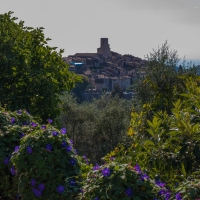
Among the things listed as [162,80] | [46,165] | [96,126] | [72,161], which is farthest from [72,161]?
[96,126]

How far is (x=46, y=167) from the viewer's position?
3.45 meters

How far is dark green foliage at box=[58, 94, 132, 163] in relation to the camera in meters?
19.0

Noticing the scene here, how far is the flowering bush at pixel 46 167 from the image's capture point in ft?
11.1

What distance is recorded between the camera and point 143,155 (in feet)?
11.5

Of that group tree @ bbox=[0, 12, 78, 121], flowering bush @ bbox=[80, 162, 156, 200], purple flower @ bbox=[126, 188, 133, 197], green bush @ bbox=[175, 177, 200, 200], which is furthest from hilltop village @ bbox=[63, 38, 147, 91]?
green bush @ bbox=[175, 177, 200, 200]

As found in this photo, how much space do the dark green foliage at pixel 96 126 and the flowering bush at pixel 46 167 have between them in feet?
47.6

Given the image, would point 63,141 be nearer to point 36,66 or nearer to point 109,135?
point 36,66

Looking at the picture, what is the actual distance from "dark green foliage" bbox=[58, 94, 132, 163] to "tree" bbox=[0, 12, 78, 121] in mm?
10265

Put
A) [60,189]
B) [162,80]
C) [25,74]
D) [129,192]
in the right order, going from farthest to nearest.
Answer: [162,80]
[25,74]
[60,189]
[129,192]

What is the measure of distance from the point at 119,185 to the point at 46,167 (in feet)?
2.74

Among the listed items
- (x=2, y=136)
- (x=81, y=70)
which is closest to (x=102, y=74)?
(x=81, y=70)

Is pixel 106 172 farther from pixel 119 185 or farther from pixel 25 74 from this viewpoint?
pixel 25 74

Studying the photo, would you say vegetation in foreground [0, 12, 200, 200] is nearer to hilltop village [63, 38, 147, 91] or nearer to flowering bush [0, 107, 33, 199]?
flowering bush [0, 107, 33, 199]

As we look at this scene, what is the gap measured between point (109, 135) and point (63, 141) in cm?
1560
